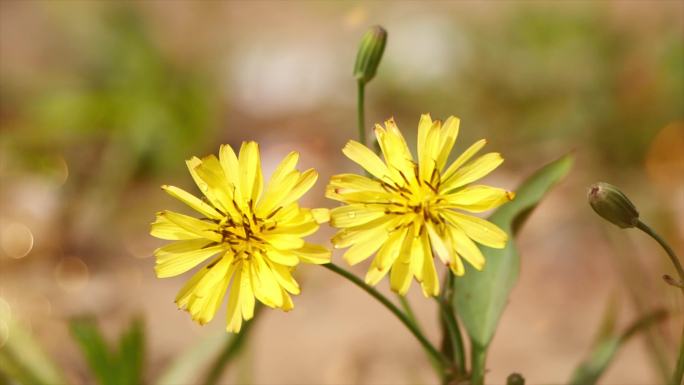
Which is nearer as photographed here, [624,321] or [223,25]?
[624,321]

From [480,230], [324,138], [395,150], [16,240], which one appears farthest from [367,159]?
[324,138]

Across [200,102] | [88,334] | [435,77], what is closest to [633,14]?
[435,77]

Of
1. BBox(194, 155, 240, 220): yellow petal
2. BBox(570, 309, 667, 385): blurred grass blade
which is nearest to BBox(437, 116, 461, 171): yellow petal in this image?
BBox(194, 155, 240, 220): yellow petal

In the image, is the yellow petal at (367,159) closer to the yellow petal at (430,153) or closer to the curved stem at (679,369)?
the yellow petal at (430,153)

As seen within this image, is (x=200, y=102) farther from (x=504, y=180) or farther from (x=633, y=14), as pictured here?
(x=633, y=14)

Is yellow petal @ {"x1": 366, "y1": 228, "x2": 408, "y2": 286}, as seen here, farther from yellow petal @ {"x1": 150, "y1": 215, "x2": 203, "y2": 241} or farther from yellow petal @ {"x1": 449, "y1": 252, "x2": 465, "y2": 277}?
yellow petal @ {"x1": 150, "y1": 215, "x2": 203, "y2": 241}

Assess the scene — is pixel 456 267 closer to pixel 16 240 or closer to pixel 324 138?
pixel 16 240

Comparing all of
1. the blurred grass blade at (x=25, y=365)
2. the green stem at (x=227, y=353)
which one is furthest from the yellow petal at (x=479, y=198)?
the blurred grass blade at (x=25, y=365)
